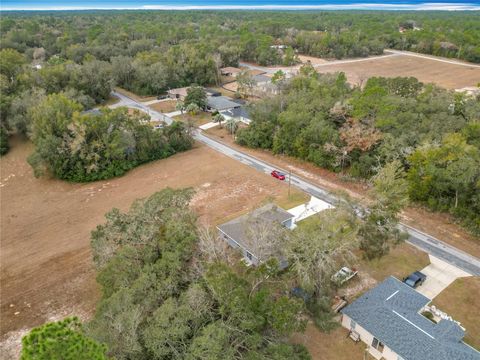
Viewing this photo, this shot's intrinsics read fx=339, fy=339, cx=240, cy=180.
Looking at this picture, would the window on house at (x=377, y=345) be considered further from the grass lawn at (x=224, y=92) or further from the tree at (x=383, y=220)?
the grass lawn at (x=224, y=92)

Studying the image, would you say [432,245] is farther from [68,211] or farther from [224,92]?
[224,92]

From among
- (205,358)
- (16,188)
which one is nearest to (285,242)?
(205,358)

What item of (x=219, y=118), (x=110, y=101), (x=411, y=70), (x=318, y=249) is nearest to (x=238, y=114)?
(x=219, y=118)

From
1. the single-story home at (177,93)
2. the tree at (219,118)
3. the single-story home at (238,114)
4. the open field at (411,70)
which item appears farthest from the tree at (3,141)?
the open field at (411,70)

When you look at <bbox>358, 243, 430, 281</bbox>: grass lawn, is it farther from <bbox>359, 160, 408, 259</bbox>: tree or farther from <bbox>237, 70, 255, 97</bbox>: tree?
<bbox>237, 70, 255, 97</bbox>: tree

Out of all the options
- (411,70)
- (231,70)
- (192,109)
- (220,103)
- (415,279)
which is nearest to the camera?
(415,279)

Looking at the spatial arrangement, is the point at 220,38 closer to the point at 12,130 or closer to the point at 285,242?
the point at 12,130
